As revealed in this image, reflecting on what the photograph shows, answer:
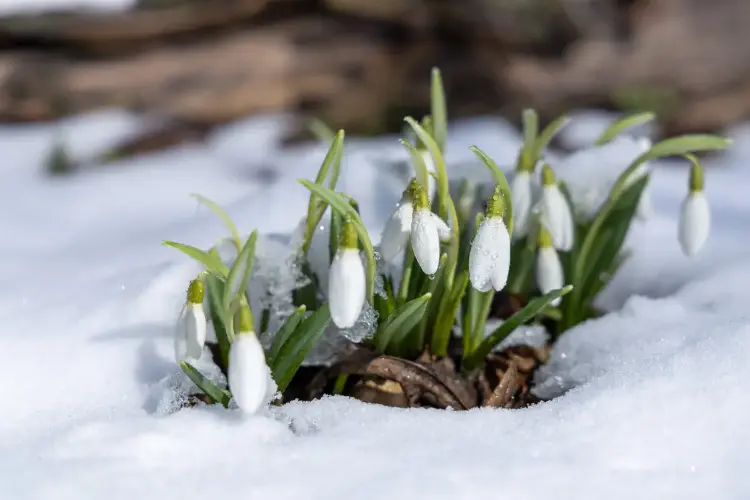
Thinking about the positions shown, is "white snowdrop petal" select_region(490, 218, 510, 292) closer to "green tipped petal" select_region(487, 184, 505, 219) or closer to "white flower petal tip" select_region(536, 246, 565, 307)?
"green tipped petal" select_region(487, 184, 505, 219)

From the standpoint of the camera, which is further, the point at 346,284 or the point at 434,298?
the point at 434,298

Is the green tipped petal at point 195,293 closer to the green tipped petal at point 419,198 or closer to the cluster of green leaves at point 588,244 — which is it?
the green tipped petal at point 419,198

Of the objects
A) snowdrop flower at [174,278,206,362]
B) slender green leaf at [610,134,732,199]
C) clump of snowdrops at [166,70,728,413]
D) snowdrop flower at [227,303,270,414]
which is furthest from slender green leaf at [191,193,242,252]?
slender green leaf at [610,134,732,199]

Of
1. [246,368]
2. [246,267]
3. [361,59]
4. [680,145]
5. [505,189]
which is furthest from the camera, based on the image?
[361,59]

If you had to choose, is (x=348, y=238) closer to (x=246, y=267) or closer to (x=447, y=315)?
(x=246, y=267)

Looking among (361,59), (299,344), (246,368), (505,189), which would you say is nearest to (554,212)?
(505,189)

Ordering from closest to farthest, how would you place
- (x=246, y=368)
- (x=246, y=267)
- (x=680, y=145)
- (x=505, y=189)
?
(x=246, y=368), (x=246, y=267), (x=505, y=189), (x=680, y=145)

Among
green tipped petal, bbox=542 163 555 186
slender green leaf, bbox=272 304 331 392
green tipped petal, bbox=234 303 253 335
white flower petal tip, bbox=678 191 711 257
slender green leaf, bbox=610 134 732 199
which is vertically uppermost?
slender green leaf, bbox=610 134 732 199
